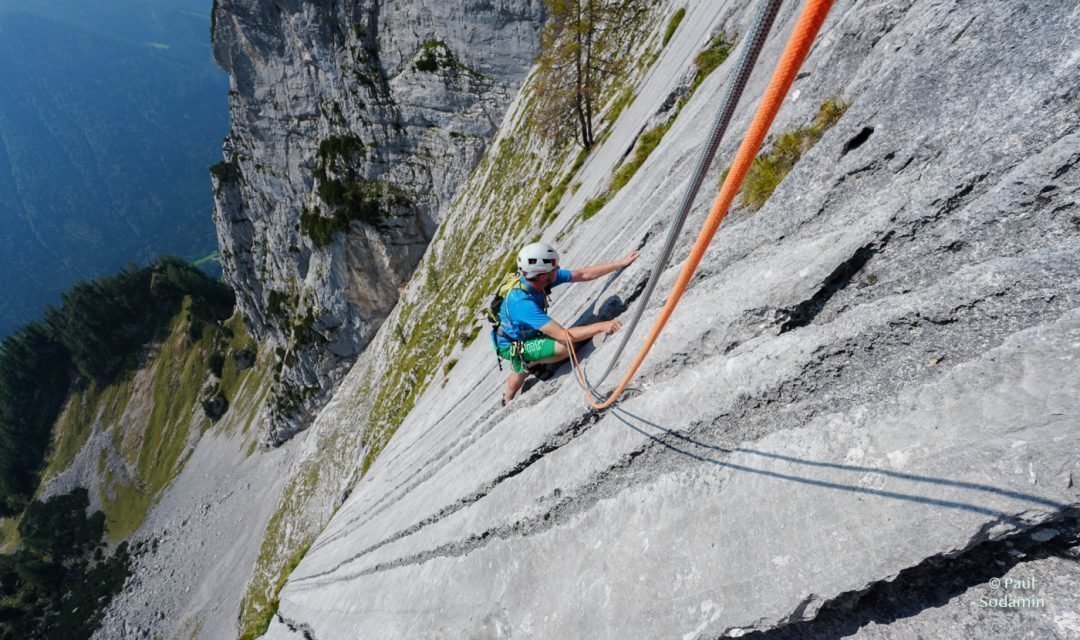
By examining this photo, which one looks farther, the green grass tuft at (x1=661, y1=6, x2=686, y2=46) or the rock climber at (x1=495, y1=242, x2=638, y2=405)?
the green grass tuft at (x1=661, y1=6, x2=686, y2=46)

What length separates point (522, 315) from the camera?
24.5 feet

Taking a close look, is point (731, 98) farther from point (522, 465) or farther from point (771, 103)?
point (522, 465)

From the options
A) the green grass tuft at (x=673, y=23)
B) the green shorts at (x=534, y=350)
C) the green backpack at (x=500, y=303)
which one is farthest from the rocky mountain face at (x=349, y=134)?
the green shorts at (x=534, y=350)

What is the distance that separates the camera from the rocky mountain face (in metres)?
45.3

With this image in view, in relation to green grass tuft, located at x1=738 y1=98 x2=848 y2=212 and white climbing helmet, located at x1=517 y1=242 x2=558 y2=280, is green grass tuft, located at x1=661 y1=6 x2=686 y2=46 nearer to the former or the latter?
green grass tuft, located at x1=738 y1=98 x2=848 y2=212

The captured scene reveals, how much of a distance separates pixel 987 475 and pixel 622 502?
2.92 metres

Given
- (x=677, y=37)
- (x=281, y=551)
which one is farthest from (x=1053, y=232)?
(x=281, y=551)

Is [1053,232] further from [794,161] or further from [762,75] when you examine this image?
[762,75]

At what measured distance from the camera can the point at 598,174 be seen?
17.6 m

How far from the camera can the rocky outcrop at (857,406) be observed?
290 centimetres

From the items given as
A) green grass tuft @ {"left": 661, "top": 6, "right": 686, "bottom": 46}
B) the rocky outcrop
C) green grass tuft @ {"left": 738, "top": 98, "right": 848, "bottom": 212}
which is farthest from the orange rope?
green grass tuft @ {"left": 661, "top": 6, "right": 686, "bottom": 46}

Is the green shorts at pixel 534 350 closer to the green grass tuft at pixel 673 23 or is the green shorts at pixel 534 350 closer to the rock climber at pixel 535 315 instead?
the rock climber at pixel 535 315

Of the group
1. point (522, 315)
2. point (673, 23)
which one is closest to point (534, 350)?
point (522, 315)

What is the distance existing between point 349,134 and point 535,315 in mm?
56818
